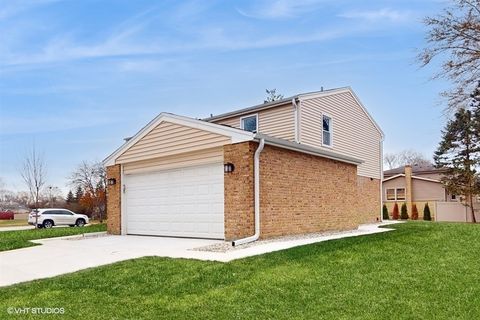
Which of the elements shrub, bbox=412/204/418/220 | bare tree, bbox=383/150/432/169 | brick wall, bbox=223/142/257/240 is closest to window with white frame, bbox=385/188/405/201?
shrub, bbox=412/204/418/220

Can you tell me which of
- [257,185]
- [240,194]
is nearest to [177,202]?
[240,194]

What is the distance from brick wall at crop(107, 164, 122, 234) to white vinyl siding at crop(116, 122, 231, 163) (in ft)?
2.13

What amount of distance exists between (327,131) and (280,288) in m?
13.2

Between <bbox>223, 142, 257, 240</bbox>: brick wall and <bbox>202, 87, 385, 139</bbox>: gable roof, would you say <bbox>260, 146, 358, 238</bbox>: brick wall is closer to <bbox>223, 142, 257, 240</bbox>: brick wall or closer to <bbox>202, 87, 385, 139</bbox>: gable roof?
<bbox>223, 142, 257, 240</bbox>: brick wall

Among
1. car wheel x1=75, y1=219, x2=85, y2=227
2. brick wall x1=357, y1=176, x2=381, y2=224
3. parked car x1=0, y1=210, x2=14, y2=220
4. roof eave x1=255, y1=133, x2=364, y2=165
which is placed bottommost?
parked car x1=0, y1=210, x2=14, y2=220

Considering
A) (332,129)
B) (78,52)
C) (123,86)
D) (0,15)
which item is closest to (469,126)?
(332,129)

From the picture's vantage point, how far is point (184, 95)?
18.3 meters

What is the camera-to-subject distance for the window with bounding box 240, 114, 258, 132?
18212mm

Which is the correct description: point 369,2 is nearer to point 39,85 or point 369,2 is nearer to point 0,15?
point 0,15

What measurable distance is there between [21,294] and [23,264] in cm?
298

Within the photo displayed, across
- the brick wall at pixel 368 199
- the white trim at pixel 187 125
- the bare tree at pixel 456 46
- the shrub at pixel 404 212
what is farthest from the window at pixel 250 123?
the shrub at pixel 404 212

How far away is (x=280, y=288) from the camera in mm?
6219

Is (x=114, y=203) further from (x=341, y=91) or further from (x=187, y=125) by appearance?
(x=341, y=91)

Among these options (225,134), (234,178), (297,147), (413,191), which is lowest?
(413,191)
